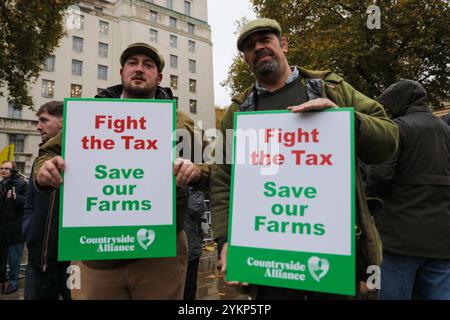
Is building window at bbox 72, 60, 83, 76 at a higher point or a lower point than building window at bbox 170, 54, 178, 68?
lower

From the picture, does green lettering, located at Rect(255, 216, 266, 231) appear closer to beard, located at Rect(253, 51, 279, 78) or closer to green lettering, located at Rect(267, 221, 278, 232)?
green lettering, located at Rect(267, 221, 278, 232)

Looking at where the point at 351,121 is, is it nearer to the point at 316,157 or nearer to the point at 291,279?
the point at 316,157

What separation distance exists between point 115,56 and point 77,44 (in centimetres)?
375

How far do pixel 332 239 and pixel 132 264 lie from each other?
3.82 ft

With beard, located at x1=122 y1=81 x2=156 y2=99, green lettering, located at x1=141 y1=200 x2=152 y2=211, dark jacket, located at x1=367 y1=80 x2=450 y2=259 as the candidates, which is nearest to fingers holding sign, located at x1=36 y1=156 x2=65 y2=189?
green lettering, located at x1=141 y1=200 x2=152 y2=211

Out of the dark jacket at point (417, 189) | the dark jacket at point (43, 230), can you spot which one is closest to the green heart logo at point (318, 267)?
the dark jacket at point (417, 189)

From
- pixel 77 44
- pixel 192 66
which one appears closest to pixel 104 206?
pixel 77 44

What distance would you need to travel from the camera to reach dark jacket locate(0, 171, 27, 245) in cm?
503

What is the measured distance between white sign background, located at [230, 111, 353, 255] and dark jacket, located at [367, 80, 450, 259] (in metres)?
1.07

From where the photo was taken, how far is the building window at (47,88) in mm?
29828

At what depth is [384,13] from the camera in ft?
31.6

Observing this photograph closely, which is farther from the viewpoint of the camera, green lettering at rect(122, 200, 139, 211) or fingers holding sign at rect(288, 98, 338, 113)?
green lettering at rect(122, 200, 139, 211)

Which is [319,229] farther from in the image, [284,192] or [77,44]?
[77,44]
